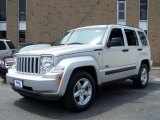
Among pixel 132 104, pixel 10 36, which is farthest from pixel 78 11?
pixel 132 104

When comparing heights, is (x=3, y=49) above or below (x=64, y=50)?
below

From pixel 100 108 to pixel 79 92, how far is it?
27.1 inches

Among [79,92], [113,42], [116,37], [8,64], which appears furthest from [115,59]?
[8,64]

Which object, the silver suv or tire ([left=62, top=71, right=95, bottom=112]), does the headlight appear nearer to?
the silver suv

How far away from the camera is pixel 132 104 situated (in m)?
7.23

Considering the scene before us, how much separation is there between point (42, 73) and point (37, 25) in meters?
16.8

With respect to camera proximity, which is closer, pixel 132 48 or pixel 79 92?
pixel 79 92

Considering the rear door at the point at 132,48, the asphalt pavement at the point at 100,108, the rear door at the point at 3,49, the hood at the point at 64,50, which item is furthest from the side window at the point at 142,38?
the rear door at the point at 3,49

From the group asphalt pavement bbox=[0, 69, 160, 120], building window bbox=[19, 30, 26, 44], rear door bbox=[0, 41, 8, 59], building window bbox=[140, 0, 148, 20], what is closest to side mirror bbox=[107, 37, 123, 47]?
asphalt pavement bbox=[0, 69, 160, 120]

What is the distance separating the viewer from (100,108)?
6836 mm

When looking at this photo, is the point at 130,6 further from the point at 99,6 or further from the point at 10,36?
the point at 10,36

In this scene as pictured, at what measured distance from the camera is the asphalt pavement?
616 centimetres

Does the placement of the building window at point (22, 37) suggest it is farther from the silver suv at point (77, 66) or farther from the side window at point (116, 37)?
the side window at point (116, 37)

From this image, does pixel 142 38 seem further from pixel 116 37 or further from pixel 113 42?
pixel 113 42
